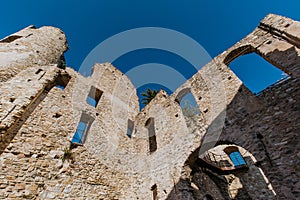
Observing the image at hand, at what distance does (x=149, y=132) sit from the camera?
1092 centimetres

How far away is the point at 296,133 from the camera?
4.76 m

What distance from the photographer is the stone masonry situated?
516 cm

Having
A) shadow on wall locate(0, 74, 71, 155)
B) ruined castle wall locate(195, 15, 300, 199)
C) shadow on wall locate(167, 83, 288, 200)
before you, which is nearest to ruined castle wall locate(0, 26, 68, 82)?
shadow on wall locate(0, 74, 71, 155)

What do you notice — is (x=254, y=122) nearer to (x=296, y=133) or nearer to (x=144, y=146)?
(x=296, y=133)

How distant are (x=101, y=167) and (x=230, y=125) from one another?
571 centimetres

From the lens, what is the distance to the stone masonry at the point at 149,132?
203 inches

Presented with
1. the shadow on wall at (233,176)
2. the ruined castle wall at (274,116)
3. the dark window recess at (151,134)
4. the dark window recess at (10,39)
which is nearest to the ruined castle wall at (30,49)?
the dark window recess at (10,39)

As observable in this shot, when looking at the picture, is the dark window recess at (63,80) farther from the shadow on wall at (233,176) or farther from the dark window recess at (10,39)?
the shadow on wall at (233,176)

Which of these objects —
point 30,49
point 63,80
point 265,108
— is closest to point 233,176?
point 265,108

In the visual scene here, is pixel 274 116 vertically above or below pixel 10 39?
below

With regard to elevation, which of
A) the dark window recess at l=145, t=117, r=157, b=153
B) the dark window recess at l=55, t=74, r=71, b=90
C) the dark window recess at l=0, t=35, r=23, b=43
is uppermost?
the dark window recess at l=0, t=35, r=23, b=43

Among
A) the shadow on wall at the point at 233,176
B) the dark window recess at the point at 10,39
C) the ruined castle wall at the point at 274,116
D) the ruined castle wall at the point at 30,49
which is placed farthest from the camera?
the dark window recess at the point at 10,39

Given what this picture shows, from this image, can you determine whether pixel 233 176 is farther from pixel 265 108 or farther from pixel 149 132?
pixel 265 108

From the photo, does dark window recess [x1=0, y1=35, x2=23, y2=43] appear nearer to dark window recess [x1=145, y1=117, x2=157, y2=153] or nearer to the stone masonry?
the stone masonry
